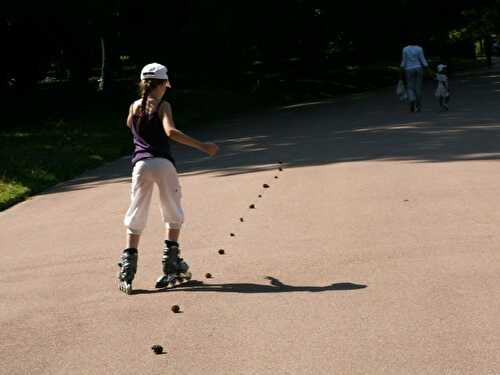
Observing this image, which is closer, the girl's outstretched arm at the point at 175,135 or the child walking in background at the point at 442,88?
the girl's outstretched arm at the point at 175,135

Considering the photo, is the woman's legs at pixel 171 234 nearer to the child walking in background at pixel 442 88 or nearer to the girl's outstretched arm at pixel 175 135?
the girl's outstretched arm at pixel 175 135

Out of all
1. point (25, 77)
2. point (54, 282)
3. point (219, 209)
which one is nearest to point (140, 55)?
point (25, 77)

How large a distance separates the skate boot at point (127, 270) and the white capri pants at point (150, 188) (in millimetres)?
205

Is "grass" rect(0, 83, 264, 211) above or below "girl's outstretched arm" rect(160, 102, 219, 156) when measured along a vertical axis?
below

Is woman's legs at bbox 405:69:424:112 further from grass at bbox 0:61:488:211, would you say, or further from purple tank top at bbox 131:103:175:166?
purple tank top at bbox 131:103:175:166

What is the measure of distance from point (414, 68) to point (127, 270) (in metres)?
18.3

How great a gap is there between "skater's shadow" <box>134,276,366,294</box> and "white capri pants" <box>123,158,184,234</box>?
0.48m

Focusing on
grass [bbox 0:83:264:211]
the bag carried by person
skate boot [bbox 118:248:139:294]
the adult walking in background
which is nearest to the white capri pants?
skate boot [bbox 118:248:139:294]

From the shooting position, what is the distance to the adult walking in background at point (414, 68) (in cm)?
2571

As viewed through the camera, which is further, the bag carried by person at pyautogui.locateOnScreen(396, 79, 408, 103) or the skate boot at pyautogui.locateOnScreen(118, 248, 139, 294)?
the bag carried by person at pyautogui.locateOnScreen(396, 79, 408, 103)

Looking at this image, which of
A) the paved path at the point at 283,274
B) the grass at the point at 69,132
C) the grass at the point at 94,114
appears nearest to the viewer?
the paved path at the point at 283,274

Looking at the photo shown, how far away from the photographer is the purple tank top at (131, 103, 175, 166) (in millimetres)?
8398

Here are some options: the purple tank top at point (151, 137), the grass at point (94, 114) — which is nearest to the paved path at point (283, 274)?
the purple tank top at point (151, 137)

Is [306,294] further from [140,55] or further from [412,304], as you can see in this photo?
[140,55]
